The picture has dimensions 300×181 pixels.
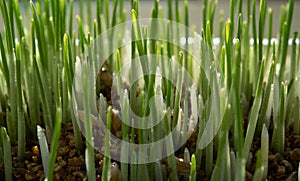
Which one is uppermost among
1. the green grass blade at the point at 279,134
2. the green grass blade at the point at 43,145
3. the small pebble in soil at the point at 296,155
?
the green grass blade at the point at 43,145

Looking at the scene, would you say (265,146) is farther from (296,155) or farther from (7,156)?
(7,156)

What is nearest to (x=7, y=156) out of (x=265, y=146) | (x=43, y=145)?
(x=43, y=145)

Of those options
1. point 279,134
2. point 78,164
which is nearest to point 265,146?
point 279,134

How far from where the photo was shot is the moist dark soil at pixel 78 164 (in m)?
0.43

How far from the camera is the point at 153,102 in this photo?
399mm

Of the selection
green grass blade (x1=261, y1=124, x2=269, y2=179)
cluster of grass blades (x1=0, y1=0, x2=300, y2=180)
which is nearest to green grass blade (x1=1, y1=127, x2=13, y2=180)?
cluster of grass blades (x1=0, y1=0, x2=300, y2=180)

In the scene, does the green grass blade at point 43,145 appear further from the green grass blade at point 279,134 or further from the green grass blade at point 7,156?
the green grass blade at point 279,134

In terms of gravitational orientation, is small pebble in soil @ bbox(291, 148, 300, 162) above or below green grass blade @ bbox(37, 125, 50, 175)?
below

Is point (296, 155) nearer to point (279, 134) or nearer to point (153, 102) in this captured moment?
point (279, 134)

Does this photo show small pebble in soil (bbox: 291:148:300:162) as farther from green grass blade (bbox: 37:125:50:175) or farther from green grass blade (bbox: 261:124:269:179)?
green grass blade (bbox: 37:125:50:175)

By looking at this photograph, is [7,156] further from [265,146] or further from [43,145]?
[265,146]

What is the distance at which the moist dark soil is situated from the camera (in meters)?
0.43

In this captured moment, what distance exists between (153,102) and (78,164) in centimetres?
10

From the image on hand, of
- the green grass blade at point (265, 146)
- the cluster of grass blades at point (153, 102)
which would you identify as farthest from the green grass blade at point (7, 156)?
the green grass blade at point (265, 146)
